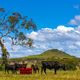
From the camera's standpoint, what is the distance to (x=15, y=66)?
67312mm

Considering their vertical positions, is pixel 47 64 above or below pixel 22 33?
below

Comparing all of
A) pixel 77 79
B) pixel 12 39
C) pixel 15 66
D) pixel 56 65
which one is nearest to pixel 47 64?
pixel 56 65

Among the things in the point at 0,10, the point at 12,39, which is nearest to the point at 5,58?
the point at 12,39

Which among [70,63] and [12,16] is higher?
[12,16]

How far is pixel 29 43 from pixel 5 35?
6578mm

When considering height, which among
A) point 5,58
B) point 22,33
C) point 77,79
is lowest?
point 77,79

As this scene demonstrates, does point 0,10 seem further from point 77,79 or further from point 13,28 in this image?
point 77,79

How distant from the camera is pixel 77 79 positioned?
43.9m

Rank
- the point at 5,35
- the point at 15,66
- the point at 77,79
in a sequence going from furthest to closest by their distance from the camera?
the point at 5,35
the point at 15,66
the point at 77,79

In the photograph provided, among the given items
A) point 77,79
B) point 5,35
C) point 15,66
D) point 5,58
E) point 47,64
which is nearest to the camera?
point 77,79

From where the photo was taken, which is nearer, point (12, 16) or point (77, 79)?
point (77, 79)

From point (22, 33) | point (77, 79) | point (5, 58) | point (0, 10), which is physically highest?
point (0, 10)

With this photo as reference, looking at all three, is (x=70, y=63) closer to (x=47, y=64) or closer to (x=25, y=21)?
(x=25, y=21)

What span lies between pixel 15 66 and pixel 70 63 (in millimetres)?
24931
